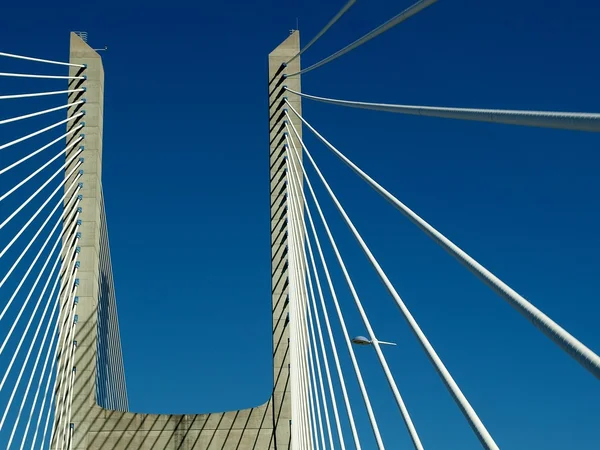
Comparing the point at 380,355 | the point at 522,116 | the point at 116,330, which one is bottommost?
the point at 116,330

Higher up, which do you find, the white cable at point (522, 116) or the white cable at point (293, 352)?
the white cable at point (522, 116)

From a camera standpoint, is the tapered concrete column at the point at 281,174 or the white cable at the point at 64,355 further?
the tapered concrete column at the point at 281,174

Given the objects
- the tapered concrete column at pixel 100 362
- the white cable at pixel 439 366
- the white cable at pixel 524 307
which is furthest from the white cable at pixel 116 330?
the white cable at pixel 524 307

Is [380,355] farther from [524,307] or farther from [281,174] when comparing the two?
[281,174]

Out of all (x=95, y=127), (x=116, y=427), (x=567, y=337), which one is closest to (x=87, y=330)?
(x=116, y=427)

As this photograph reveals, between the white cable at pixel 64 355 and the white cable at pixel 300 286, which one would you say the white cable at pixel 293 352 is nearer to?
the white cable at pixel 300 286

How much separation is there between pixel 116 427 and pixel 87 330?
5.75ft

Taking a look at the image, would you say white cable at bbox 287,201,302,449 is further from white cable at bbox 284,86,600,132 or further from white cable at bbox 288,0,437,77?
white cable at bbox 284,86,600,132

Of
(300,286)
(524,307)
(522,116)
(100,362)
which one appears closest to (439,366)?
(524,307)

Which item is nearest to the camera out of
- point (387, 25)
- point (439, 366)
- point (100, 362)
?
point (439, 366)

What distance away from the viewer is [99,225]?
19297 millimetres

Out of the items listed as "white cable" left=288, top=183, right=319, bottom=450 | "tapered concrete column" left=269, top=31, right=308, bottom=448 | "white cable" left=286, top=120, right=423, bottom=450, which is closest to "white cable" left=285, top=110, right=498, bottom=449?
"white cable" left=286, top=120, right=423, bottom=450

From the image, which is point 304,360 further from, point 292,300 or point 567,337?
point 567,337

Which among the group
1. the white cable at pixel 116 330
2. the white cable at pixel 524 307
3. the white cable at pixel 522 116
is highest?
the white cable at pixel 522 116
